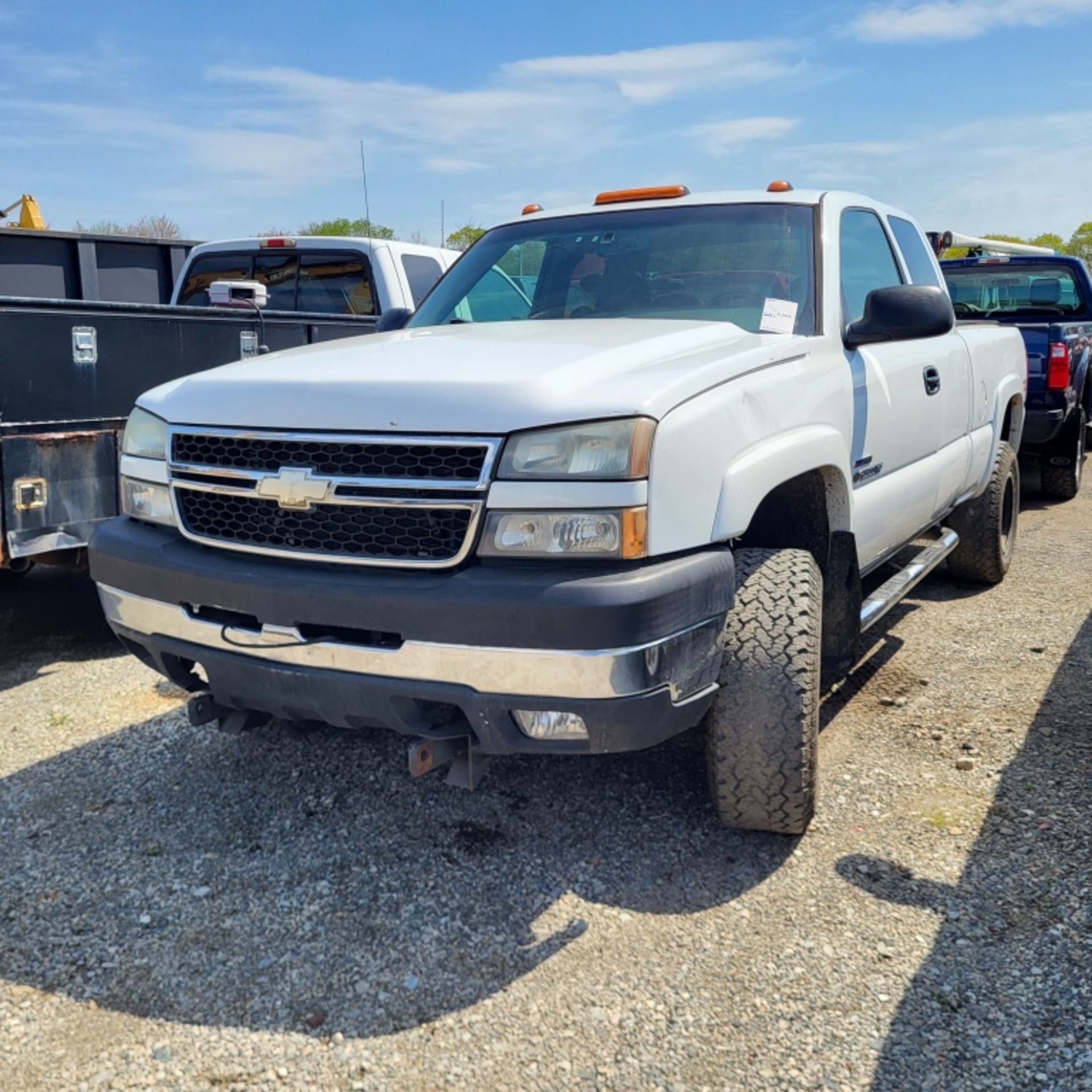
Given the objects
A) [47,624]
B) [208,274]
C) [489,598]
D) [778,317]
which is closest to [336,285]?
[208,274]

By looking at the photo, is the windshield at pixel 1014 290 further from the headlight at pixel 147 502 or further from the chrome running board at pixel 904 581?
the headlight at pixel 147 502

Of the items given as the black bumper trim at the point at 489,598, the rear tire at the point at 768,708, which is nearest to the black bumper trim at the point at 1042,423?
the rear tire at the point at 768,708

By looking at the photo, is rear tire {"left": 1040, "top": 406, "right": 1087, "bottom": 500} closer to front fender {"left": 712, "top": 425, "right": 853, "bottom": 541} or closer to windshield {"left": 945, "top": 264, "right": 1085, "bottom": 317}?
windshield {"left": 945, "top": 264, "right": 1085, "bottom": 317}

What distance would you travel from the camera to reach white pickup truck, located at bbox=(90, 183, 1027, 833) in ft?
8.15

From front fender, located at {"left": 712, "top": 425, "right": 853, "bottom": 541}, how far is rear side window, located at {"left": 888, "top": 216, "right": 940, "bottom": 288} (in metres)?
1.67

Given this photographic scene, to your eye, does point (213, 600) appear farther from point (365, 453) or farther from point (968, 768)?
point (968, 768)

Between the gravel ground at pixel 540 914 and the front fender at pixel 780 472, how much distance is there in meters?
0.95

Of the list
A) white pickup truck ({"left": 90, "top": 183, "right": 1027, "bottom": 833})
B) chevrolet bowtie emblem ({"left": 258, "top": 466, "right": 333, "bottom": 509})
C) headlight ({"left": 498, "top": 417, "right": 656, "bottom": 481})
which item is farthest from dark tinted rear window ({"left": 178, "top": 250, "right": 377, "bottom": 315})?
headlight ({"left": 498, "top": 417, "right": 656, "bottom": 481})

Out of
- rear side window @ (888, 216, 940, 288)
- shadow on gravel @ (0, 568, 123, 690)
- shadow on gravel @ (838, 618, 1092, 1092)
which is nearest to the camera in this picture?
shadow on gravel @ (838, 618, 1092, 1092)

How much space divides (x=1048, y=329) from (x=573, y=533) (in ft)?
22.3

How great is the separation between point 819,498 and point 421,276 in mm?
4259

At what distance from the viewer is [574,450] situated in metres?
2.50

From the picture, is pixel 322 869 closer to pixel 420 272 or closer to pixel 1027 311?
pixel 420 272

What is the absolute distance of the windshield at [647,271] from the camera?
11.9 feet
